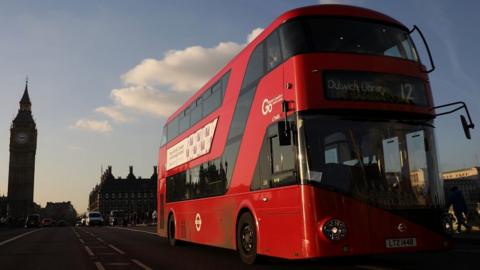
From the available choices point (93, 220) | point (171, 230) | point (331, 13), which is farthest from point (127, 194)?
point (331, 13)

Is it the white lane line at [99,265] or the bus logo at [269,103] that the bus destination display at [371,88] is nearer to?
the bus logo at [269,103]

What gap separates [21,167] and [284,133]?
158 meters

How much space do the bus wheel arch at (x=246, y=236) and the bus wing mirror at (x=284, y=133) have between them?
221 cm

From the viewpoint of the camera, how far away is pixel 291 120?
7.75m

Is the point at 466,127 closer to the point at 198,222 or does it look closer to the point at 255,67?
the point at 255,67

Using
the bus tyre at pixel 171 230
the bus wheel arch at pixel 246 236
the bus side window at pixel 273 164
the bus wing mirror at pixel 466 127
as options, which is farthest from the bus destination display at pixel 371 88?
the bus tyre at pixel 171 230

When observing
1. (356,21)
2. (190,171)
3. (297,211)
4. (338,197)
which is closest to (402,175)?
(338,197)

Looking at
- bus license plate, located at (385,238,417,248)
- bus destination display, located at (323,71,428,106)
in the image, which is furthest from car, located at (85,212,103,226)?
bus license plate, located at (385,238,417,248)

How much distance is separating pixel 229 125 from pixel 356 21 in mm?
3724

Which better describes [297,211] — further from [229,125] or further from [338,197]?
[229,125]

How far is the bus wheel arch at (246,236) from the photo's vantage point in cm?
919

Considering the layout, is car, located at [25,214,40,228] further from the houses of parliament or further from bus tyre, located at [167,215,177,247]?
the houses of parliament

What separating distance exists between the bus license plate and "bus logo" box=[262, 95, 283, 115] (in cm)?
284

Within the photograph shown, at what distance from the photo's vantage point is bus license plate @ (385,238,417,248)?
7.35 metres
